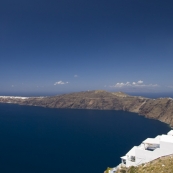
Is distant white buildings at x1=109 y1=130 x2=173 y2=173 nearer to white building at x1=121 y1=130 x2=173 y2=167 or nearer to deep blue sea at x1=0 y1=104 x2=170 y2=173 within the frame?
white building at x1=121 y1=130 x2=173 y2=167

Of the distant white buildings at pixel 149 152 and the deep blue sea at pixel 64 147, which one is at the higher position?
the distant white buildings at pixel 149 152

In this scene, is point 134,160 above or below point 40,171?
above

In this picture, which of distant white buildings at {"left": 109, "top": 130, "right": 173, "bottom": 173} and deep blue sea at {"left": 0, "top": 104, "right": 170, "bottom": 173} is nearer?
distant white buildings at {"left": 109, "top": 130, "right": 173, "bottom": 173}

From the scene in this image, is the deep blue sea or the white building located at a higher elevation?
the white building

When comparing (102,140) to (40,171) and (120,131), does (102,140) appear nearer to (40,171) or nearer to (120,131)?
(120,131)

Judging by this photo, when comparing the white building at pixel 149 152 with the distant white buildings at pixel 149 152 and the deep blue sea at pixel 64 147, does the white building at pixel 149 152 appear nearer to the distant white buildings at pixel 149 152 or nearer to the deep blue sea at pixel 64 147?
the distant white buildings at pixel 149 152

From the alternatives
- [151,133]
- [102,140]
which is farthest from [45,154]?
[151,133]

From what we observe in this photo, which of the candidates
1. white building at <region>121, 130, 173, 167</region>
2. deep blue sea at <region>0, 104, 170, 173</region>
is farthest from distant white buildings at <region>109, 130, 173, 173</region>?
deep blue sea at <region>0, 104, 170, 173</region>

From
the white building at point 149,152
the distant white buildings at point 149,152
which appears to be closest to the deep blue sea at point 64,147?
the distant white buildings at point 149,152

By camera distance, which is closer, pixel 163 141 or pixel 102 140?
pixel 163 141

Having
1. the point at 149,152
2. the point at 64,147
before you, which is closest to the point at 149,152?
the point at 149,152

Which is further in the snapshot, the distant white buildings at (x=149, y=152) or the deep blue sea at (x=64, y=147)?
the deep blue sea at (x=64, y=147)
